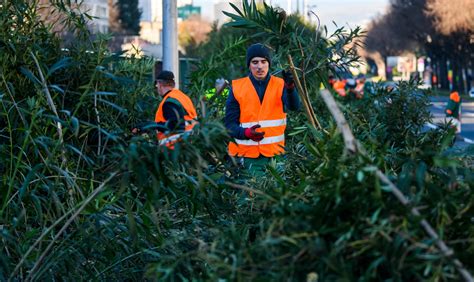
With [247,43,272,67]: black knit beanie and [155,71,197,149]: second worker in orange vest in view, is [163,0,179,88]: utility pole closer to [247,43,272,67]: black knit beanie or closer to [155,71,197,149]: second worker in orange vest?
[155,71,197,149]: second worker in orange vest

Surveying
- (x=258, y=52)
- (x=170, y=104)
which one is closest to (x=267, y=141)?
(x=258, y=52)

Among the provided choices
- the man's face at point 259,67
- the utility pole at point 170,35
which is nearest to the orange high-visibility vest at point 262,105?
the man's face at point 259,67

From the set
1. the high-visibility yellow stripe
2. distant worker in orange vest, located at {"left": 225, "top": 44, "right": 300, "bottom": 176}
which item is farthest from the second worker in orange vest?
the high-visibility yellow stripe

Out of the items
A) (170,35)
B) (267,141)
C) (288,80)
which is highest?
(170,35)

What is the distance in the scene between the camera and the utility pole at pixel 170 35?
13648 mm

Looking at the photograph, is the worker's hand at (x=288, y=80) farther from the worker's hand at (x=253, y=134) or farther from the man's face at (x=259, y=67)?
the worker's hand at (x=253, y=134)

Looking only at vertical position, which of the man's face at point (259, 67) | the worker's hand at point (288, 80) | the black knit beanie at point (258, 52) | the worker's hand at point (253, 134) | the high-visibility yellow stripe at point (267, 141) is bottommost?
the high-visibility yellow stripe at point (267, 141)

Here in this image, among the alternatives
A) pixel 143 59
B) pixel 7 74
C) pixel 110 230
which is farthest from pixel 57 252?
pixel 143 59

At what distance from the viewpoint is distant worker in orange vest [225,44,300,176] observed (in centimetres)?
793

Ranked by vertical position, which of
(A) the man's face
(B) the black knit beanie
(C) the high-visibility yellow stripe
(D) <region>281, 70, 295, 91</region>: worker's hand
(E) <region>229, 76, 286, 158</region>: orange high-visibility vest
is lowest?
(C) the high-visibility yellow stripe

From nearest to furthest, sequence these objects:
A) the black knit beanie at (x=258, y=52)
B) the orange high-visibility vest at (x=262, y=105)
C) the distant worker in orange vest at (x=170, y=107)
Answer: the distant worker in orange vest at (x=170, y=107) < the black knit beanie at (x=258, y=52) < the orange high-visibility vest at (x=262, y=105)

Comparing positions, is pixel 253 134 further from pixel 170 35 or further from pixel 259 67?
pixel 170 35

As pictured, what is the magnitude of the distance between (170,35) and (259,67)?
19.3ft

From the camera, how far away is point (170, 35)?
13.7 meters
